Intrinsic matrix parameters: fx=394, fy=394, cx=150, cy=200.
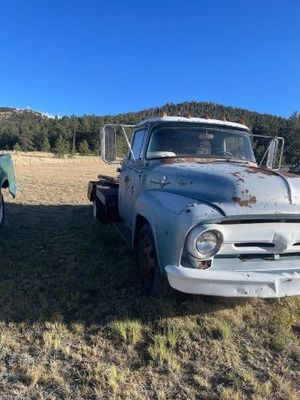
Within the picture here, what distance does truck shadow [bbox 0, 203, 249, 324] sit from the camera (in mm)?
4035

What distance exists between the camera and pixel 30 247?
21.0 feet

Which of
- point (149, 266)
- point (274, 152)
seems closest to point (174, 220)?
point (149, 266)

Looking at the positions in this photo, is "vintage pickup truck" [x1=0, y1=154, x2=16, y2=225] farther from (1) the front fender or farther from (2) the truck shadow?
(1) the front fender

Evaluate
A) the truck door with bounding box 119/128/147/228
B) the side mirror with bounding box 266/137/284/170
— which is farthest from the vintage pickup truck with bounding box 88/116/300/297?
the side mirror with bounding box 266/137/284/170


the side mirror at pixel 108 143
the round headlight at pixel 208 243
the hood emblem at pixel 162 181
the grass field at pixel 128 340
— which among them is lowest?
the grass field at pixel 128 340

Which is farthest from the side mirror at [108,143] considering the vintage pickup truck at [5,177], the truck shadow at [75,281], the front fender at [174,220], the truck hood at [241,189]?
the vintage pickup truck at [5,177]

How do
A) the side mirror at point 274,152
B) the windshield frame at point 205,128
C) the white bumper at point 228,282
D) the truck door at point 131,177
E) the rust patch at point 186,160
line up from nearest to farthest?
the white bumper at point 228,282
the rust patch at point 186,160
the windshield frame at point 205,128
the truck door at point 131,177
the side mirror at point 274,152

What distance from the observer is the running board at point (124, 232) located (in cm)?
529

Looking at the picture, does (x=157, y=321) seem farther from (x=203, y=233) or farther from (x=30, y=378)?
(x=30, y=378)

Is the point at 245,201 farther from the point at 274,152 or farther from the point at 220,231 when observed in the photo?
the point at 274,152

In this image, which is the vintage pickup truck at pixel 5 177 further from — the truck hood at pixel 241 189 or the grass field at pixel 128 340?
the truck hood at pixel 241 189

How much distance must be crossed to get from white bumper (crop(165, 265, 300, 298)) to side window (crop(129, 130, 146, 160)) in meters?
2.53

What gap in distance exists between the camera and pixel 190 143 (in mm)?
5219

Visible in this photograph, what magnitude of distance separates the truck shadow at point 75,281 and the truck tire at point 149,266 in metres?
0.16
